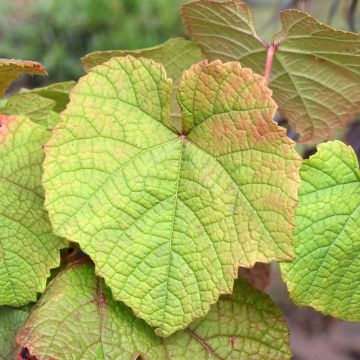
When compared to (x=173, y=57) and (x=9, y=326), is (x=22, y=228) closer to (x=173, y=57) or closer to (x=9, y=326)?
(x=9, y=326)

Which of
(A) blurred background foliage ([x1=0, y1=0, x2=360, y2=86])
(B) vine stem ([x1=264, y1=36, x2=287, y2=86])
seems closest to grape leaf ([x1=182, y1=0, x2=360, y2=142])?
(B) vine stem ([x1=264, y1=36, x2=287, y2=86])

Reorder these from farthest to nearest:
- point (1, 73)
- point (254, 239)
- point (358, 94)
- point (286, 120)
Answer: point (286, 120)
point (358, 94)
point (1, 73)
point (254, 239)

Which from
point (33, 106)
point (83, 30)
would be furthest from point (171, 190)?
point (83, 30)

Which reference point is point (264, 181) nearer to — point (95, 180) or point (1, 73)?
point (95, 180)

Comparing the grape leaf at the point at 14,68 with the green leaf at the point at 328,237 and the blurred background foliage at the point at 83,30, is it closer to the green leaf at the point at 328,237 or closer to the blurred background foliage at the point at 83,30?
the green leaf at the point at 328,237

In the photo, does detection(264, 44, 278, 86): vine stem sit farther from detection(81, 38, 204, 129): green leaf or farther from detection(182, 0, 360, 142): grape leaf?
detection(81, 38, 204, 129): green leaf

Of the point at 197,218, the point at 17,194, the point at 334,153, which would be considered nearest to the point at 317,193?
the point at 334,153

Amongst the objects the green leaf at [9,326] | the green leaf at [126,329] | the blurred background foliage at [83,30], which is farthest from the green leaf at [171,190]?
the blurred background foliage at [83,30]
